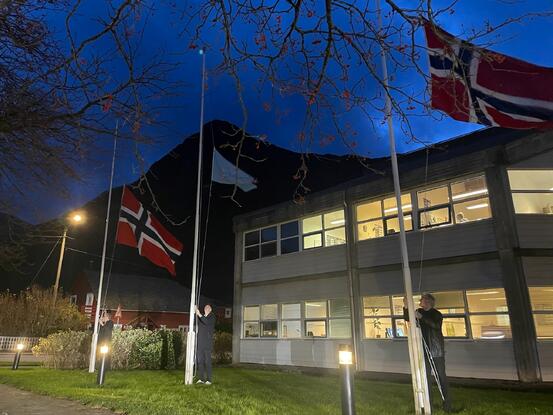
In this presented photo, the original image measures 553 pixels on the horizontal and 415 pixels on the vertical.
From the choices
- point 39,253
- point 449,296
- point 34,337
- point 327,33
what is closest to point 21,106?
point 327,33

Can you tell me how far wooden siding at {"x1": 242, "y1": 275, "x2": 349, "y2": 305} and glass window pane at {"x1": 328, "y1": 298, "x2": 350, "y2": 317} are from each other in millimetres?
210

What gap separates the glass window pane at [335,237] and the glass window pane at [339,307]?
8.24ft

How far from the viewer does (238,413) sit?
21.2 feet

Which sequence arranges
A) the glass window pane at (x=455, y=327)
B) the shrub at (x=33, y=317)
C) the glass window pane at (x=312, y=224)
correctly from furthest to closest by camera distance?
the shrub at (x=33, y=317)
the glass window pane at (x=312, y=224)
the glass window pane at (x=455, y=327)

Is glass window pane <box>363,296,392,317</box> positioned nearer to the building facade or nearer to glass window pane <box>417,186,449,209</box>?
the building facade

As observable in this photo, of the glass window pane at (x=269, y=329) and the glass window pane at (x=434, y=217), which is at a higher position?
the glass window pane at (x=434, y=217)

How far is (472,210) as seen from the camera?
47.6ft

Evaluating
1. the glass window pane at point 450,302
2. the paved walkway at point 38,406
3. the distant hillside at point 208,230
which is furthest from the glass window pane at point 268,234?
the paved walkway at point 38,406

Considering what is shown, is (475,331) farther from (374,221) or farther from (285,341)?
(285,341)

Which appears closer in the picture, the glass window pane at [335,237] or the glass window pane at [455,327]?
the glass window pane at [455,327]

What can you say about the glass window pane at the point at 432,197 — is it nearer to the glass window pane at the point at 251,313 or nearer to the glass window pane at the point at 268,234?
the glass window pane at the point at 268,234

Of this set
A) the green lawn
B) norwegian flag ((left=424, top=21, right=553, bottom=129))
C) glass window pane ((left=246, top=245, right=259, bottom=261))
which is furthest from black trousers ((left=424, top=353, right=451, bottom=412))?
glass window pane ((left=246, top=245, right=259, bottom=261))

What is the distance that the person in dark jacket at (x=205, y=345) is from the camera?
10406 mm

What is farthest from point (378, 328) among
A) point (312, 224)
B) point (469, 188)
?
point (469, 188)
